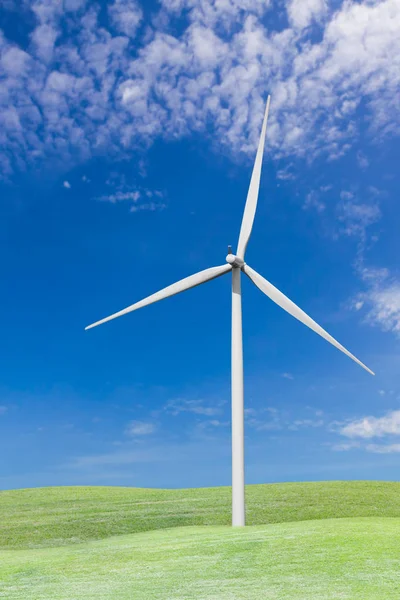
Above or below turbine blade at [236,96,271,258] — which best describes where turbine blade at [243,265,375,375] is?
below

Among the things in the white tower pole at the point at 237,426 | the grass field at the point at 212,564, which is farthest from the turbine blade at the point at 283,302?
the grass field at the point at 212,564

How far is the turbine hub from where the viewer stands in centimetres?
2692

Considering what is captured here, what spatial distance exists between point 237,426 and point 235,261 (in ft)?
22.8

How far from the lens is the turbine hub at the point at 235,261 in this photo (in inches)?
1060

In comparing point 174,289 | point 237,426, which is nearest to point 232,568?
point 237,426

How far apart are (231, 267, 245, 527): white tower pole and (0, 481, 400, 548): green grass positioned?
7383 mm

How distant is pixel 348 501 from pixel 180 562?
22.1 meters

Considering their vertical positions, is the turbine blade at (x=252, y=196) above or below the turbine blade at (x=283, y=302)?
above

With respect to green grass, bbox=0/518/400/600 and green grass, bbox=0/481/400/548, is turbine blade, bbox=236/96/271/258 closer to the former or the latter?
green grass, bbox=0/518/400/600

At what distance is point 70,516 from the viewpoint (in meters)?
35.5

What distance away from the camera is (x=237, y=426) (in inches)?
990

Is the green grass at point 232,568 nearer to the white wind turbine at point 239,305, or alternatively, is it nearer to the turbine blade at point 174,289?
the white wind turbine at point 239,305

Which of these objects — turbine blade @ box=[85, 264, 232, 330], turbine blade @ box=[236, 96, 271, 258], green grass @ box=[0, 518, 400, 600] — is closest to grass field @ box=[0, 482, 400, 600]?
green grass @ box=[0, 518, 400, 600]

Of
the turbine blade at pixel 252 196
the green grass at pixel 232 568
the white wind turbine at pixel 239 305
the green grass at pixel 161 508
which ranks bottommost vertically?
the green grass at pixel 232 568
